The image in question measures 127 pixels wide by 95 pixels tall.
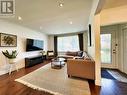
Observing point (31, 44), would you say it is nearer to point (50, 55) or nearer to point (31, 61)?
point (31, 61)

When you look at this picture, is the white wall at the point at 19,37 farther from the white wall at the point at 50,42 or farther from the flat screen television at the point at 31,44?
the white wall at the point at 50,42

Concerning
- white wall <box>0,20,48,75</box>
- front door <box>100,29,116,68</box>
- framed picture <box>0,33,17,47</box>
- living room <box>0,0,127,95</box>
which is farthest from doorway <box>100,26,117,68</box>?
framed picture <box>0,33,17,47</box>

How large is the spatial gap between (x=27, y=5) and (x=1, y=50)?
265cm

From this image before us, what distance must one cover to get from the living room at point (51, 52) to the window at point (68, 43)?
0.09 m

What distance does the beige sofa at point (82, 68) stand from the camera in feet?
11.0

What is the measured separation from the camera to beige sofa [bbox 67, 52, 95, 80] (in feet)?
11.0

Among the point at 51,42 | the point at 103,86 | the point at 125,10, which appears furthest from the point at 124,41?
the point at 51,42

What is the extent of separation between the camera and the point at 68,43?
365 inches

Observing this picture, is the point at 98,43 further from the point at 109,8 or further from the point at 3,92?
the point at 3,92

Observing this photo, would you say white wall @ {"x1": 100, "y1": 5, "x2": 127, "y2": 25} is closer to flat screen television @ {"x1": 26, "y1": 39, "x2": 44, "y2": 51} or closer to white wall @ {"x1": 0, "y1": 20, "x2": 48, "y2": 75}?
white wall @ {"x1": 0, "y1": 20, "x2": 48, "y2": 75}

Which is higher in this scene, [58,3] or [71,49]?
[58,3]

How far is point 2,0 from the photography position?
2.83 m

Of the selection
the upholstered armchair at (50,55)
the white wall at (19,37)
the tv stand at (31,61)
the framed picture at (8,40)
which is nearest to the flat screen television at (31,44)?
the white wall at (19,37)

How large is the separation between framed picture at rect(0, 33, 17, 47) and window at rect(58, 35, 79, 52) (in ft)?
16.1
